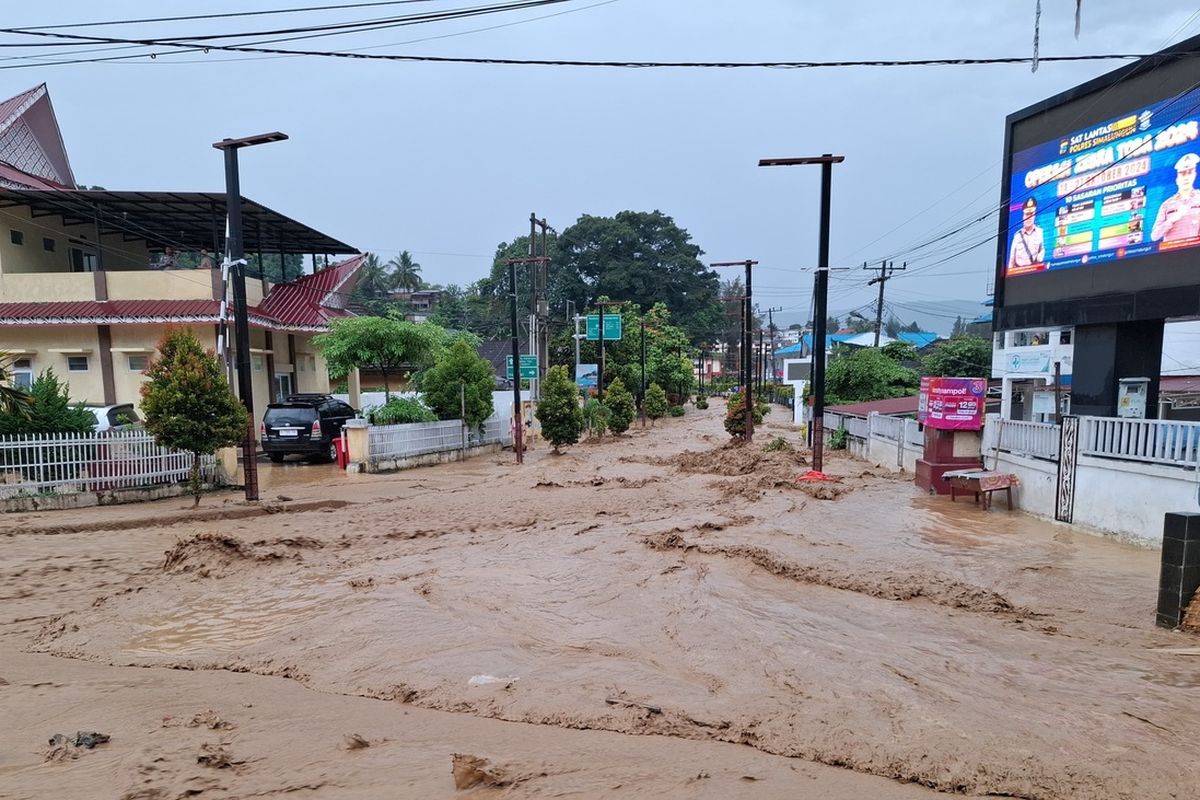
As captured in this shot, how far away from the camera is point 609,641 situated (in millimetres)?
5223

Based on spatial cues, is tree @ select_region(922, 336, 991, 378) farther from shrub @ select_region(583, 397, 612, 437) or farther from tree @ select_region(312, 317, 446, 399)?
tree @ select_region(312, 317, 446, 399)

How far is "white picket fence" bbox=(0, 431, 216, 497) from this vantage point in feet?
38.0

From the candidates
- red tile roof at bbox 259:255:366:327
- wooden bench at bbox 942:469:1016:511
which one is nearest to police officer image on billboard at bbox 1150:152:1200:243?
wooden bench at bbox 942:469:1016:511

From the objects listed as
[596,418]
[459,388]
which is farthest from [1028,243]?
[596,418]

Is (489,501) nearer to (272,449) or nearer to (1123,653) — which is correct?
(272,449)

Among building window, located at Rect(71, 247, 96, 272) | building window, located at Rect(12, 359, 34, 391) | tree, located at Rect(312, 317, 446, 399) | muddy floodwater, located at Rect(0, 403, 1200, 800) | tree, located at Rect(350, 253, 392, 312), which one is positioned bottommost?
muddy floodwater, located at Rect(0, 403, 1200, 800)

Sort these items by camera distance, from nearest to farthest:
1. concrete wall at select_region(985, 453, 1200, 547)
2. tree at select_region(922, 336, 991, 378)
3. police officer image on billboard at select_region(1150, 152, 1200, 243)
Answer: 1. concrete wall at select_region(985, 453, 1200, 547)
2. police officer image on billboard at select_region(1150, 152, 1200, 243)
3. tree at select_region(922, 336, 991, 378)

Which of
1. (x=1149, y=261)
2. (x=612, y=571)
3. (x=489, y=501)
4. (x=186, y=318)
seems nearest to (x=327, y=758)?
(x=612, y=571)

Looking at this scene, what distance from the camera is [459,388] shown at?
68.2ft

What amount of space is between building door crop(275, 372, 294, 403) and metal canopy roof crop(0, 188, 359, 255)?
4759 millimetres

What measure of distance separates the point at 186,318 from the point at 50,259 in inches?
311

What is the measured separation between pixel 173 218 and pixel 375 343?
8.91 meters

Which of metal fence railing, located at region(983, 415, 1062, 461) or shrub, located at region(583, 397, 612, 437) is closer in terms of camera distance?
metal fence railing, located at region(983, 415, 1062, 461)

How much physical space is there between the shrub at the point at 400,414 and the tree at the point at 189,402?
6.86 m
